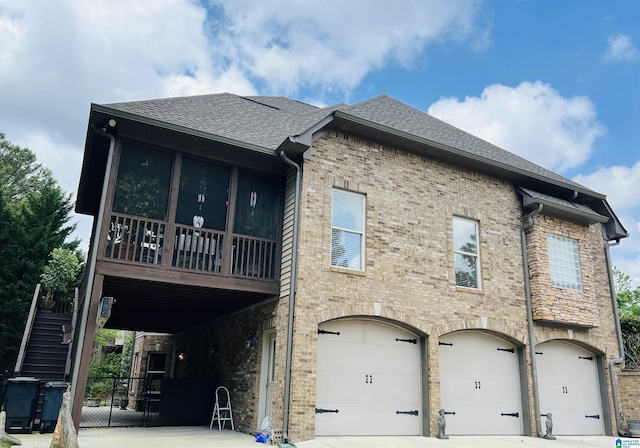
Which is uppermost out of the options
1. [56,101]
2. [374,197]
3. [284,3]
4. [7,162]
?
[56,101]

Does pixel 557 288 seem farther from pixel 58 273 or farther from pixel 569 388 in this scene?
pixel 58 273

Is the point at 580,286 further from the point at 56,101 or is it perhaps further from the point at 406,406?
the point at 56,101

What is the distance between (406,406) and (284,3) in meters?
10.0

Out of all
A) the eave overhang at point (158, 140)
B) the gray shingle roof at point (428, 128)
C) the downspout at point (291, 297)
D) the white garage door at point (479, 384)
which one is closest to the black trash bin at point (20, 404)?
the downspout at point (291, 297)

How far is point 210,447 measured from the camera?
286 inches

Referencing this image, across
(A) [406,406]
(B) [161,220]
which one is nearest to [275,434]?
(A) [406,406]

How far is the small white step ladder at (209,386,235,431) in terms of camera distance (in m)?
10.0

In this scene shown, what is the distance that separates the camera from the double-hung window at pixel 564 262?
11594 millimetres

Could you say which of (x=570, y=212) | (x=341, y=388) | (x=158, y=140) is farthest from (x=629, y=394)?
(x=158, y=140)

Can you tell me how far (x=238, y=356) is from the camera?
10.6 m

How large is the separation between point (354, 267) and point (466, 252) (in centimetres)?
298

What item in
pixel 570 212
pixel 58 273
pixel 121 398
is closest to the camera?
pixel 570 212

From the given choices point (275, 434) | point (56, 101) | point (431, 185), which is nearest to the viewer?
point (275, 434)

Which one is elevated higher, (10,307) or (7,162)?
(7,162)
